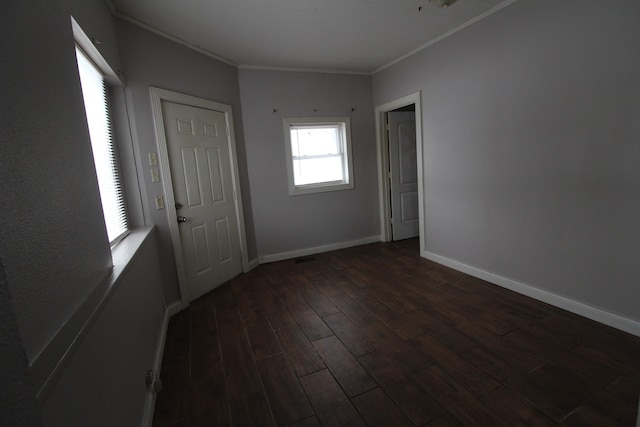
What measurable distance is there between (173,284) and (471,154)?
11.3 feet

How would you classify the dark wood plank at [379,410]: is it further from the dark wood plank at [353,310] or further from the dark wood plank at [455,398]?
the dark wood plank at [353,310]

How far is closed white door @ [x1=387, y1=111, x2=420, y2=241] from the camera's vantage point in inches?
185

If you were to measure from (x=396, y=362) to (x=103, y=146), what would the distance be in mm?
2603

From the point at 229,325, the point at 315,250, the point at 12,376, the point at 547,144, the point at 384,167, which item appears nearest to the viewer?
the point at 12,376

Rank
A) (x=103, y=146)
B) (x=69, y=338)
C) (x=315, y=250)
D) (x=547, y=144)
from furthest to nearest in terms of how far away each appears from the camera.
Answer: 1. (x=315, y=250)
2. (x=547, y=144)
3. (x=103, y=146)
4. (x=69, y=338)

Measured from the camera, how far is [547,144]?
8.05 ft

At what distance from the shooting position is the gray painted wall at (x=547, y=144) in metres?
2.05

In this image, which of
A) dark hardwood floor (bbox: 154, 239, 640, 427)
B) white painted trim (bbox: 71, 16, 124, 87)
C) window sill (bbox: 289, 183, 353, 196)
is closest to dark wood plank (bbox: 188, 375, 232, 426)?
dark hardwood floor (bbox: 154, 239, 640, 427)

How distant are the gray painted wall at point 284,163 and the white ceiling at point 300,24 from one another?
17.1 inches

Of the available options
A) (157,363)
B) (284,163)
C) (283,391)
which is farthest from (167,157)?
(283,391)

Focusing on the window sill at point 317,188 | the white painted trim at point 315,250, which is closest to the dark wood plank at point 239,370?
the white painted trim at point 315,250

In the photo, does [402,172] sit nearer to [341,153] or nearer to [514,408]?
[341,153]

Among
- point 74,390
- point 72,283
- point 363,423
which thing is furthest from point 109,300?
point 363,423

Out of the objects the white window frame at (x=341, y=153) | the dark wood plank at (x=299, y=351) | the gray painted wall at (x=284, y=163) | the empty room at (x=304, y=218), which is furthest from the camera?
the white window frame at (x=341, y=153)
